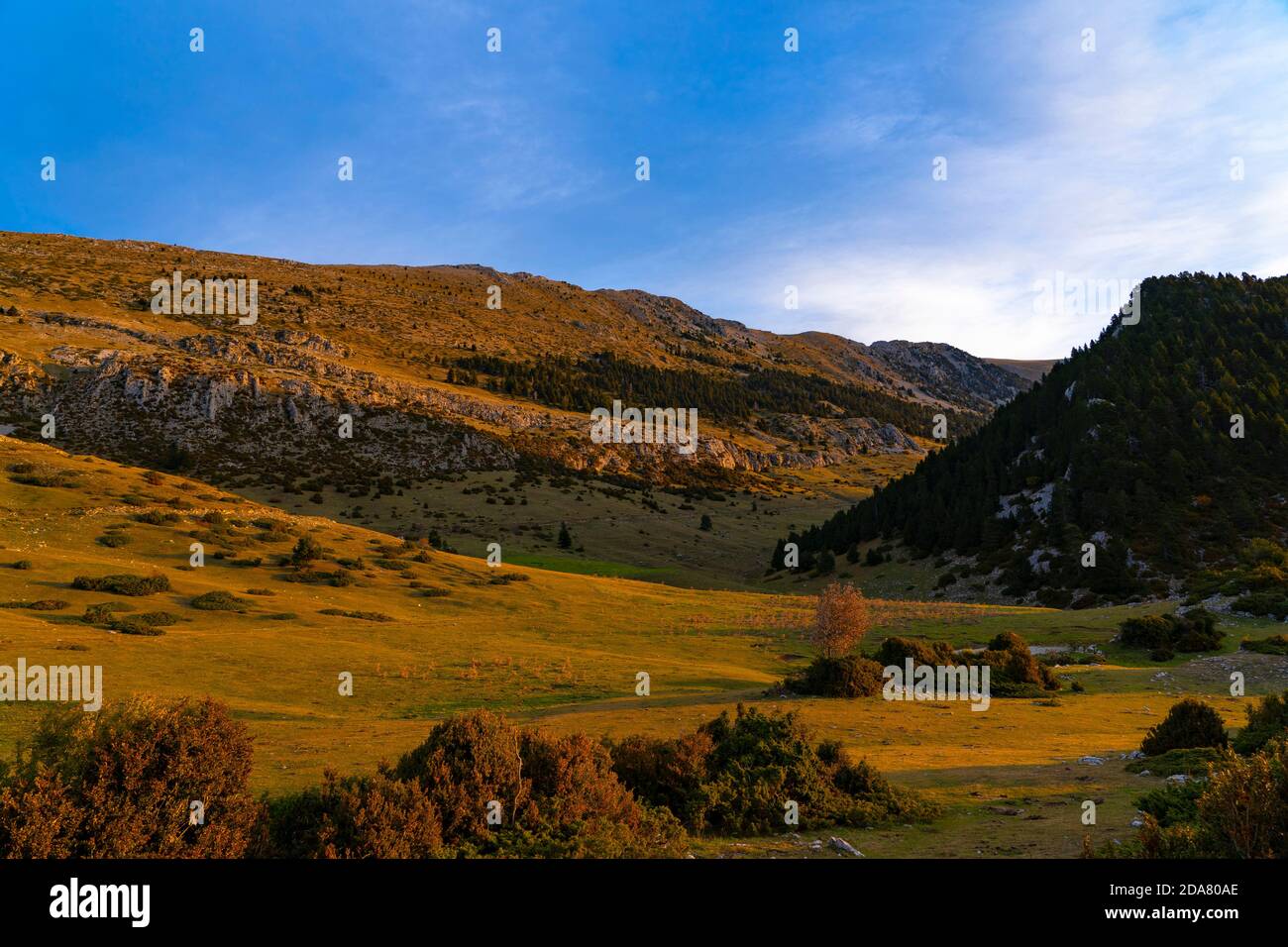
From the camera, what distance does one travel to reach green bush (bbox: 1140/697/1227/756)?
52.1 feet

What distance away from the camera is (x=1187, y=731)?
16047 millimetres

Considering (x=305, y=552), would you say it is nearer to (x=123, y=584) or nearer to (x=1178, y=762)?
(x=123, y=584)

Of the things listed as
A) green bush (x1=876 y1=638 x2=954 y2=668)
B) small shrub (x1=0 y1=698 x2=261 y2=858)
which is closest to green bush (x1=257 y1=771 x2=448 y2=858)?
small shrub (x1=0 y1=698 x2=261 y2=858)

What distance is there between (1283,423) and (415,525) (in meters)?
97.7

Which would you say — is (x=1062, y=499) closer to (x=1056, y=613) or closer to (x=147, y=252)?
(x=1056, y=613)

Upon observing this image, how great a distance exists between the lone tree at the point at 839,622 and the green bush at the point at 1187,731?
43.6 feet

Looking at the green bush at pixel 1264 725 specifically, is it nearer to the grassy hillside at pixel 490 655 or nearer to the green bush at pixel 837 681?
the grassy hillside at pixel 490 655

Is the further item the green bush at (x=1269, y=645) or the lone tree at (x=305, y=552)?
the lone tree at (x=305, y=552)

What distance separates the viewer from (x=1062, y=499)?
228 feet

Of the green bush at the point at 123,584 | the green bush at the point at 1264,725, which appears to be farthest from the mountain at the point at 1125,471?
the green bush at the point at 123,584

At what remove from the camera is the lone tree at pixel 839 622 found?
2942 cm
